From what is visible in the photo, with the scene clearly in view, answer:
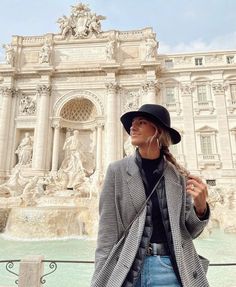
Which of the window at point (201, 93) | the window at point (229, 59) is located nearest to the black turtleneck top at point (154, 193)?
the window at point (201, 93)

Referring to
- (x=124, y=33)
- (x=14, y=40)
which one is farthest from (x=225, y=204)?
(x=14, y=40)

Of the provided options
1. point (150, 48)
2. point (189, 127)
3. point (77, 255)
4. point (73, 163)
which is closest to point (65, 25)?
point (150, 48)

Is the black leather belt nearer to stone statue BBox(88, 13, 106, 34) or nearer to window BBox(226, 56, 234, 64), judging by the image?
window BBox(226, 56, 234, 64)

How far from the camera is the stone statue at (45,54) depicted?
20.9 metres

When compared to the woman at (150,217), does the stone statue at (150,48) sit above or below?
above

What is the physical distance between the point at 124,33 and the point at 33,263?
2219 centimetres

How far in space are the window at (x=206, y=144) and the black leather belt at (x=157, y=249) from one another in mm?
18662

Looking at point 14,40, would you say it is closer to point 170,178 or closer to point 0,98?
point 0,98

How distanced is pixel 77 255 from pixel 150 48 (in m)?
18.1

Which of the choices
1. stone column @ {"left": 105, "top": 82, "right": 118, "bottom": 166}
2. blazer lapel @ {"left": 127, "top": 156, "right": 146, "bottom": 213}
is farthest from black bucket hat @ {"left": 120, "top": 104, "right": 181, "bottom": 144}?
stone column @ {"left": 105, "top": 82, "right": 118, "bottom": 166}

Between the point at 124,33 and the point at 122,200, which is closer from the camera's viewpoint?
the point at 122,200

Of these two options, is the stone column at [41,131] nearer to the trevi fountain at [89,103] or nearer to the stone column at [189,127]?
the trevi fountain at [89,103]

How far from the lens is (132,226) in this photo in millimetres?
1484

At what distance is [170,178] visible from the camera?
1611 mm
